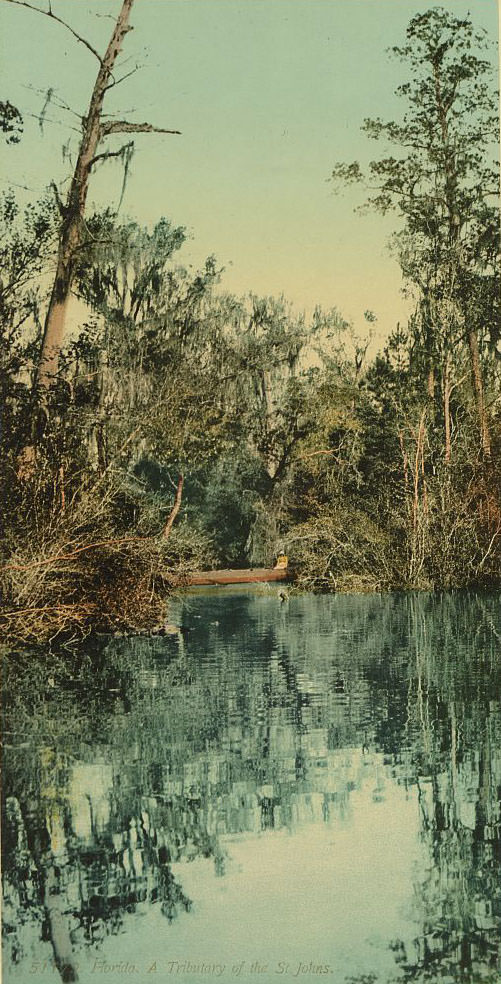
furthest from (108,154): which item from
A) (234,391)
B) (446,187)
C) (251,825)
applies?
(251,825)

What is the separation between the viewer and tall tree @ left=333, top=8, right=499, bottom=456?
418 inches

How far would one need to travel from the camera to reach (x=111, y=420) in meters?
10.3

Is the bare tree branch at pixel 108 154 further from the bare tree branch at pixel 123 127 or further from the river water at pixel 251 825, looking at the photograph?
the river water at pixel 251 825

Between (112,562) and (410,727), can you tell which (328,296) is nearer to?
(112,562)

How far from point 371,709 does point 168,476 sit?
11.8ft

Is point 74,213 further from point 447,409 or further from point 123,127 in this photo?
point 447,409

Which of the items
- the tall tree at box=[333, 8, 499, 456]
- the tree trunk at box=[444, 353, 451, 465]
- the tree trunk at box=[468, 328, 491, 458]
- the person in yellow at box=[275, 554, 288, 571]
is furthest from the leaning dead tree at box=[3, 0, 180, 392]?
the tree trunk at box=[468, 328, 491, 458]

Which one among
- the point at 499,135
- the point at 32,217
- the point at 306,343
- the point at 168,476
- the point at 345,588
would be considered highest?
the point at 499,135

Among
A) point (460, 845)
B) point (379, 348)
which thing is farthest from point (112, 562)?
point (460, 845)

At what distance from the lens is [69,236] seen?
1027cm

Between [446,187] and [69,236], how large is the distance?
4.69 m

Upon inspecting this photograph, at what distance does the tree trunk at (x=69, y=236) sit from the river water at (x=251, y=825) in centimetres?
264

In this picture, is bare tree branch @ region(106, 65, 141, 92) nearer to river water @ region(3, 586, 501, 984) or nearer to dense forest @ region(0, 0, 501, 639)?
dense forest @ region(0, 0, 501, 639)


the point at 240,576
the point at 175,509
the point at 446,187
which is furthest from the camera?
the point at 446,187
